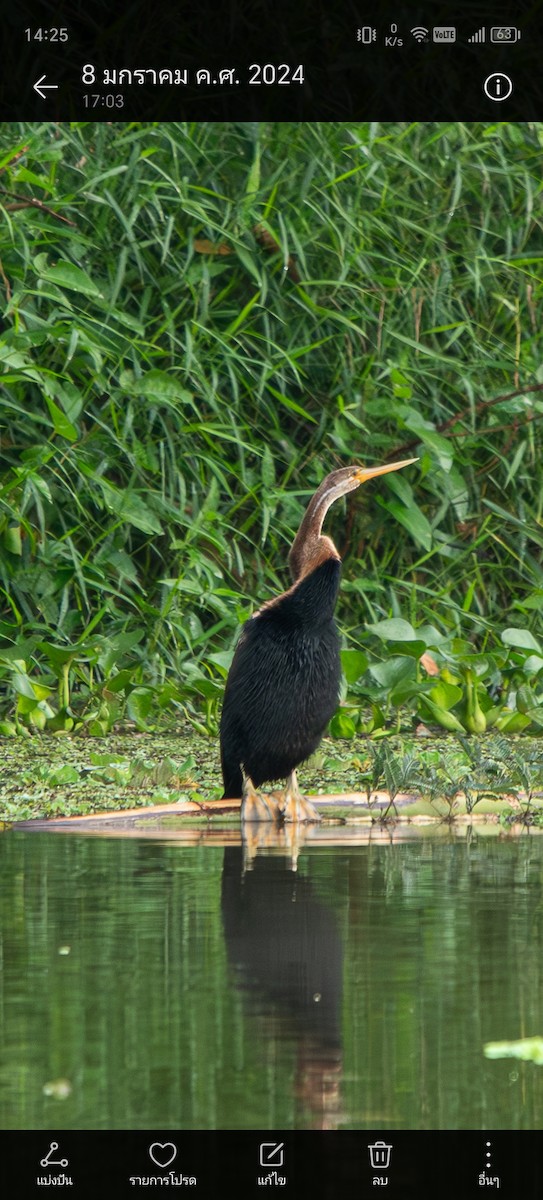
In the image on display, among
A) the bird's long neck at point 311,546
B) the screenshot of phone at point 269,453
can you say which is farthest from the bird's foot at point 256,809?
the bird's long neck at point 311,546

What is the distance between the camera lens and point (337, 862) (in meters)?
4.00

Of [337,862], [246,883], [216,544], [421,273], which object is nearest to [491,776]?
[337,862]

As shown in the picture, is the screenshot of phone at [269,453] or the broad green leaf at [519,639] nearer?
the screenshot of phone at [269,453]

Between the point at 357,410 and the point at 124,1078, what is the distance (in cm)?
502

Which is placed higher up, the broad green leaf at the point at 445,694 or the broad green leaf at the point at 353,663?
the broad green leaf at the point at 353,663

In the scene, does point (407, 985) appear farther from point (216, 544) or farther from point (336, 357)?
point (336, 357)
